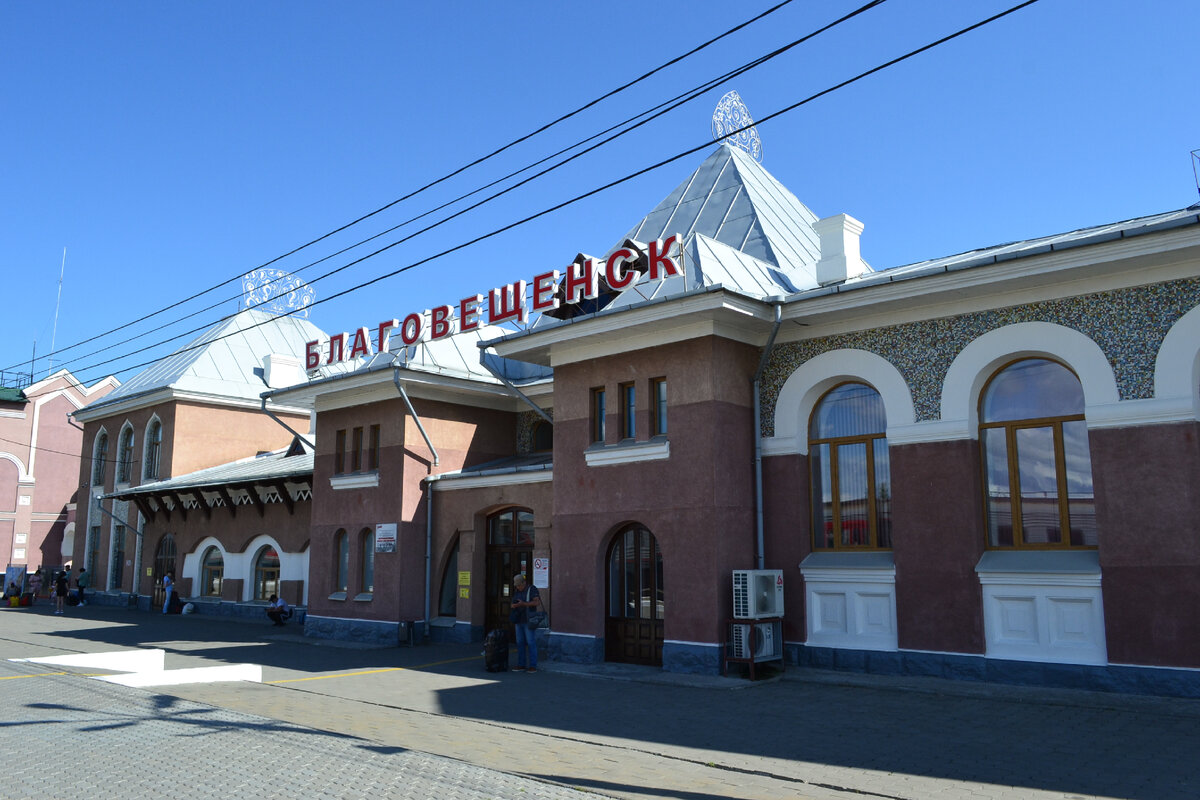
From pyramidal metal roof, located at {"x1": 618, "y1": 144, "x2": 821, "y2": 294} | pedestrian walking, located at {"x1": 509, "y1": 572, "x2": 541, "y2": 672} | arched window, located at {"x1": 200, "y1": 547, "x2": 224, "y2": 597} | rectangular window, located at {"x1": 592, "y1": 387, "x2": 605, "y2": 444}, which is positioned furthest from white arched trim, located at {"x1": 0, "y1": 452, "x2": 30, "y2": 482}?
rectangular window, located at {"x1": 592, "y1": 387, "x2": 605, "y2": 444}

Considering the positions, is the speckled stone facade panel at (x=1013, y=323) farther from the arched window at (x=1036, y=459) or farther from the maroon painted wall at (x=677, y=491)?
the maroon painted wall at (x=677, y=491)

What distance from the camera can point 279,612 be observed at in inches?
905

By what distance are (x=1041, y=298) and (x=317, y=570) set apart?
16.2m

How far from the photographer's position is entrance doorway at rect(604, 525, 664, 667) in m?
14.4

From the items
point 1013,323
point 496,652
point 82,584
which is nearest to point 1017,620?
point 1013,323

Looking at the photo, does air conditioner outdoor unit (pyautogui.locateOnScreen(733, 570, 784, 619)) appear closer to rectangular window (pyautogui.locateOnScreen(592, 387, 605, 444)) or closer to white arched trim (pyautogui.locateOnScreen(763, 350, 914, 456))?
white arched trim (pyautogui.locateOnScreen(763, 350, 914, 456))

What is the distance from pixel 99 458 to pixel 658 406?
88.5ft

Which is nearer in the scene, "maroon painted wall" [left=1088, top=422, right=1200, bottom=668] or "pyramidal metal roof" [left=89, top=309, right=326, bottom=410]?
"maroon painted wall" [left=1088, top=422, right=1200, bottom=668]

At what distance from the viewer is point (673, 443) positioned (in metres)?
14.1

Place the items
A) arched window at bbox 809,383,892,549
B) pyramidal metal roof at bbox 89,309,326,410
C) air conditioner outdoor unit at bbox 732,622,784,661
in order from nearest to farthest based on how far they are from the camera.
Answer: air conditioner outdoor unit at bbox 732,622,784,661 < arched window at bbox 809,383,892,549 < pyramidal metal roof at bbox 89,309,326,410

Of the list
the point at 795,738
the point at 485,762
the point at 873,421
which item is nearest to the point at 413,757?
the point at 485,762

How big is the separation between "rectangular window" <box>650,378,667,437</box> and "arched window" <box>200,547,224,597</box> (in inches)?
693

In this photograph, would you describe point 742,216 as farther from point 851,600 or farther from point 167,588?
point 167,588

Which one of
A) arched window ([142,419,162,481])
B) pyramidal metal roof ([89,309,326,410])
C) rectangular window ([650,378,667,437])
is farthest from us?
arched window ([142,419,162,481])
